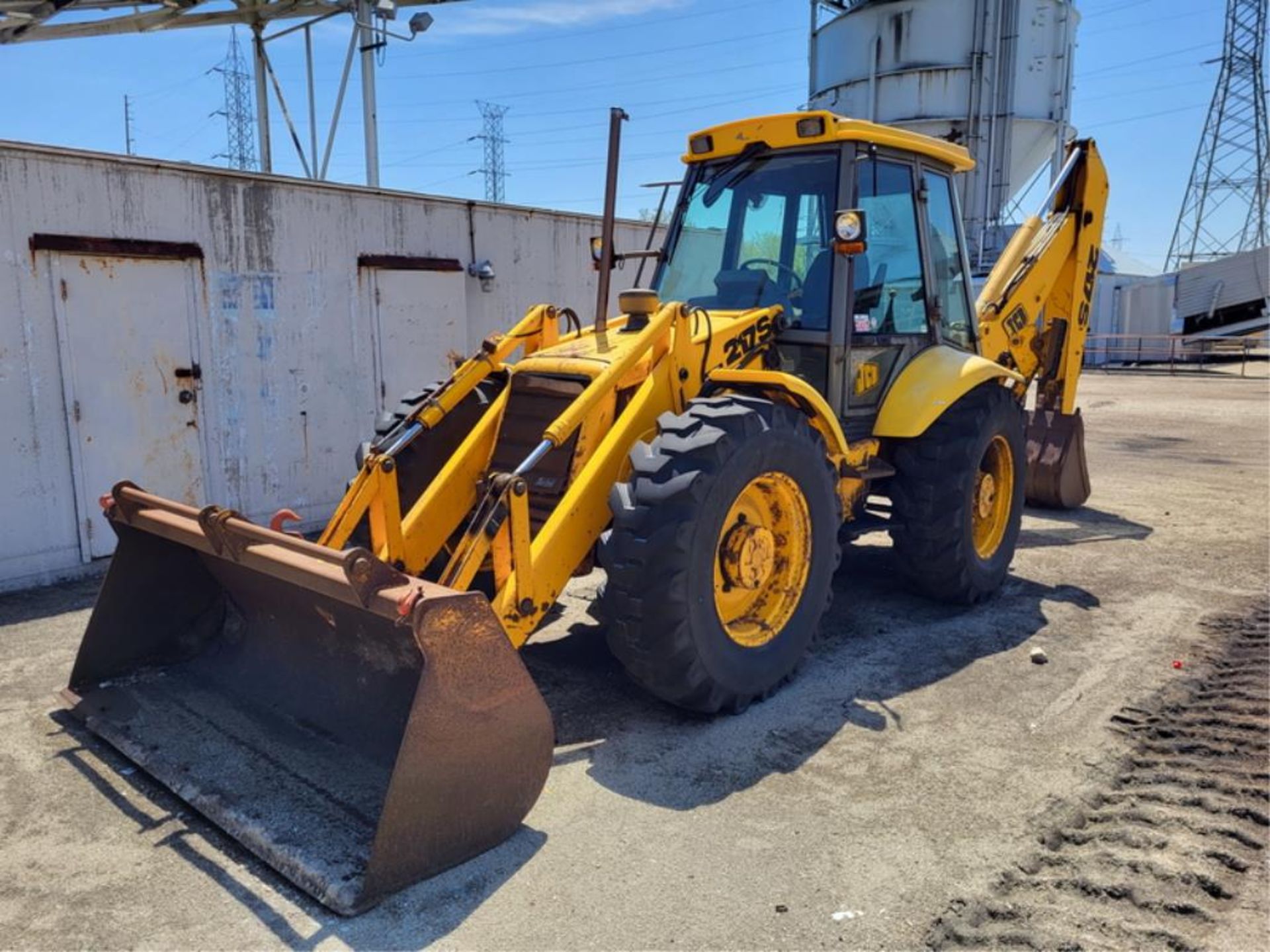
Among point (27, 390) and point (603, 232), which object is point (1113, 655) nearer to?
point (603, 232)

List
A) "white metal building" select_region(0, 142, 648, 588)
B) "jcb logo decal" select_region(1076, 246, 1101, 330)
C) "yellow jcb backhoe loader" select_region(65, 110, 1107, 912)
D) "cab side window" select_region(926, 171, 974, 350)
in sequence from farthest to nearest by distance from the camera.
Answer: "jcb logo decal" select_region(1076, 246, 1101, 330) < "white metal building" select_region(0, 142, 648, 588) < "cab side window" select_region(926, 171, 974, 350) < "yellow jcb backhoe loader" select_region(65, 110, 1107, 912)

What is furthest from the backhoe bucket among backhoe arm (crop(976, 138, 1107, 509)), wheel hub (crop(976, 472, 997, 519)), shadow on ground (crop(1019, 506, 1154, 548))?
wheel hub (crop(976, 472, 997, 519))

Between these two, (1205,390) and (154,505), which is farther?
(1205,390)

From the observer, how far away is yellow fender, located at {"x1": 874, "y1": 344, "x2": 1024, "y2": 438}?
16.7ft

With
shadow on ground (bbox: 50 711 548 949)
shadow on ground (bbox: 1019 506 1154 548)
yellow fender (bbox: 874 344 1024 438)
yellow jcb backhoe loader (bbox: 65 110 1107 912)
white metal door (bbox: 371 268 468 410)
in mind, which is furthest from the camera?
white metal door (bbox: 371 268 468 410)

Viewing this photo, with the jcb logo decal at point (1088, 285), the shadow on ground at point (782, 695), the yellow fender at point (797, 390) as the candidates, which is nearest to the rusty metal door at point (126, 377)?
the shadow on ground at point (782, 695)

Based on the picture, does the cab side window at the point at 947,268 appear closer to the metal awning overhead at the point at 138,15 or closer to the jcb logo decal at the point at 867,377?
the jcb logo decal at the point at 867,377

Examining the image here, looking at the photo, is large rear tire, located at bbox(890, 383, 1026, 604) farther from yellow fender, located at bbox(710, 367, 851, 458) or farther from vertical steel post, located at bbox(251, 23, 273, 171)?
vertical steel post, located at bbox(251, 23, 273, 171)

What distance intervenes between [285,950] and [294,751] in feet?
3.10

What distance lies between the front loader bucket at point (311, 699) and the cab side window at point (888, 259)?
284cm

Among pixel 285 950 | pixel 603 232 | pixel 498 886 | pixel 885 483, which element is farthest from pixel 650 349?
pixel 285 950

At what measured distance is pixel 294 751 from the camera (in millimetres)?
3549

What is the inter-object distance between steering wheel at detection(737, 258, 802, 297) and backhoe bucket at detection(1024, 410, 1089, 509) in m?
4.26

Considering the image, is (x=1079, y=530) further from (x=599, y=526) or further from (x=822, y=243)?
(x=599, y=526)
